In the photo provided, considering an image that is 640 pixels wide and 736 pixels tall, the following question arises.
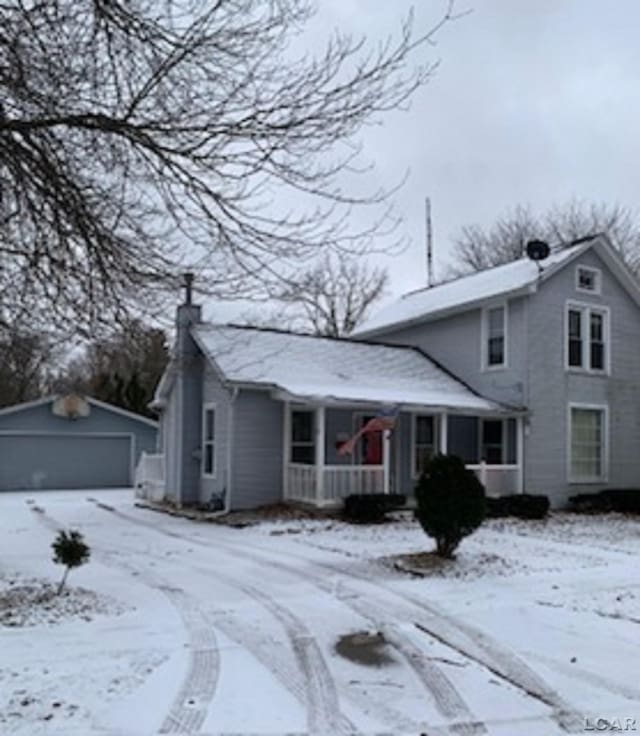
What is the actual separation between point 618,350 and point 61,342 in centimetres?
1678

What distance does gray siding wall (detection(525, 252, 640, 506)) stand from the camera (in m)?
19.0

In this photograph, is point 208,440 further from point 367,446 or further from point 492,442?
point 492,442

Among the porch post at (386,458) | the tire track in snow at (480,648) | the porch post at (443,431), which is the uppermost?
the porch post at (443,431)

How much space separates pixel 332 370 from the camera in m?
18.8

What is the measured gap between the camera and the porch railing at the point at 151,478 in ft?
65.7

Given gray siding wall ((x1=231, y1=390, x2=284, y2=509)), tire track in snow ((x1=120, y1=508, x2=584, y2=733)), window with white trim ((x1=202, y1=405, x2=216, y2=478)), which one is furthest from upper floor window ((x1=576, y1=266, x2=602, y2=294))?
tire track in snow ((x1=120, y1=508, x2=584, y2=733))

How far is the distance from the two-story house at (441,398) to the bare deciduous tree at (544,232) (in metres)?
17.9

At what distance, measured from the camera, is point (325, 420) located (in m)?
17.9

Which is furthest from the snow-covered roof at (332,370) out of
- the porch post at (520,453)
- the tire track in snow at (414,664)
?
the tire track in snow at (414,664)

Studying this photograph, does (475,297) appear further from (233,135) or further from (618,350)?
(233,135)

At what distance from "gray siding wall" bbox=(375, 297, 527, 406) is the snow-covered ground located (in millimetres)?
7297

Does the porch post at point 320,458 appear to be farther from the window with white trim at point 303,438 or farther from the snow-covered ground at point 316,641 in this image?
the snow-covered ground at point 316,641

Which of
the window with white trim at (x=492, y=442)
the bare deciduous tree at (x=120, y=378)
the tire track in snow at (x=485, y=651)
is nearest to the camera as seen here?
the tire track in snow at (x=485, y=651)

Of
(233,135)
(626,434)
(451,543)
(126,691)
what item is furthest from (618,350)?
(126,691)
